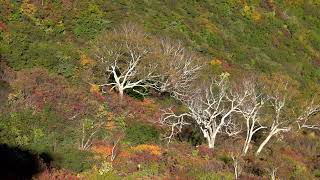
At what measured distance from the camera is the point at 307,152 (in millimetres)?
33438

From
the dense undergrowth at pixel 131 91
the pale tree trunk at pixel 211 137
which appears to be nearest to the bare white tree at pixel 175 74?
the dense undergrowth at pixel 131 91

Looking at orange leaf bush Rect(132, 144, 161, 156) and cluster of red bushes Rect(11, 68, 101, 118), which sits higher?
orange leaf bush Rect(132, 144, 161, 156)

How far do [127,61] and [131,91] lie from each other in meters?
2.24

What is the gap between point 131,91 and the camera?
36.3 metres

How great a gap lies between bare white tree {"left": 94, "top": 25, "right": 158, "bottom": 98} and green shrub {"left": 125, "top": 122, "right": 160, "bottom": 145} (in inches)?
234

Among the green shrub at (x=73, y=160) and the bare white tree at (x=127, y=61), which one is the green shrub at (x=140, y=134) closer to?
the bare white tree at (x=127, y=61)

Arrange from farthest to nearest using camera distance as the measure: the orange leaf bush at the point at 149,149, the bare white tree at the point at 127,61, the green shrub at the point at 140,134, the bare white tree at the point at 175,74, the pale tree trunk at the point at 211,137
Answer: the bare white tree at the point at 175,74 < the bare white tree at the point at 127,61 < the pale tree trunk at the point at 211,137 < the green shrub at the point at 140,134 < the orange leaf bush at the point at 149,149

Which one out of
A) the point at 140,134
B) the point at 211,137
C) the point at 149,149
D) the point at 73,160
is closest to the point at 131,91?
the point at 140,134

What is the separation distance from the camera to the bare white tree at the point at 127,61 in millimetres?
35219

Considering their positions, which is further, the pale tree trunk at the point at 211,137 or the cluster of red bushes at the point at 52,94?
the cluster of red bushes at the point at 52,94

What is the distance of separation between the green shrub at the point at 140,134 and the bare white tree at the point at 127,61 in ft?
19.5

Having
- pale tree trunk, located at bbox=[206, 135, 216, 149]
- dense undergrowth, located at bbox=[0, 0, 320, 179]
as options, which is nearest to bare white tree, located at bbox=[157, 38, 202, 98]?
dense undergrowth, located at bbox=[0, 0, 320, 179]

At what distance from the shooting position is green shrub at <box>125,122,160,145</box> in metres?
26.8

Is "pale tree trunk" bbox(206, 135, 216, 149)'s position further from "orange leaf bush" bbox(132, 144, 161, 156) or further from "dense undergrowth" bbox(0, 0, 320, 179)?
"orange leaf bush" bbox(132, 144, 161, 156)
